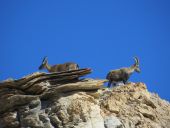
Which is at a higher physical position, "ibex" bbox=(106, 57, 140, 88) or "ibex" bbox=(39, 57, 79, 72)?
"ibex" bbox=(39, 57, 79, 72)

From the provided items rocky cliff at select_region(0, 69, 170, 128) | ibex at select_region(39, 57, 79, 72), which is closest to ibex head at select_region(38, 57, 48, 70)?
ibex at select_region(39, 57, 79, 72)

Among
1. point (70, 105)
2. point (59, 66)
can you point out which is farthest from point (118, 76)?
point (70, 105)

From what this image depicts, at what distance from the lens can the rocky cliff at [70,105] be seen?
1869 cm

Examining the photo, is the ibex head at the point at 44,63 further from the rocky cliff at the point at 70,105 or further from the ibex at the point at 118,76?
the rocky cliff at the point at 70,105

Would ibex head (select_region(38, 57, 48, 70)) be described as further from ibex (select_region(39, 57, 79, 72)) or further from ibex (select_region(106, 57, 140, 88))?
ibex (select_region(106, 57, 140, 88))

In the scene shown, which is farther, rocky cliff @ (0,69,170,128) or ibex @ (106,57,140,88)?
ibex @ (106,57,140,88)

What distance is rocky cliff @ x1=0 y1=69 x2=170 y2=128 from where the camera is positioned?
1869 centimetres

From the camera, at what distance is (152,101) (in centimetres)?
2142

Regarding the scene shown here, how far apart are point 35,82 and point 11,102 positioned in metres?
1.22

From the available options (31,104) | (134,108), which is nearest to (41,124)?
(31,104)

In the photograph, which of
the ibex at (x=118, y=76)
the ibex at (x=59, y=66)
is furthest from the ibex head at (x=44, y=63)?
the ibex at (x=118, y=76)

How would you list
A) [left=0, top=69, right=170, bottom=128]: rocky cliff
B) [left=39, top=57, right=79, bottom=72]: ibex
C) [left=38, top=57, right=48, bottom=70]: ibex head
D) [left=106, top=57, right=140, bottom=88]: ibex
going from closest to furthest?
1. [left=0, top=69, right=170, bottom=128]: rocky cliff
2. [left=106, top=57, right=140, bottom=88]: ibex
3. [left=39, top=57, right=79, bottom=72]: ibex
4. [left=38, top=57, right=48, bottom=70]: ibex head

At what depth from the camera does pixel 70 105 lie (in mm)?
18875

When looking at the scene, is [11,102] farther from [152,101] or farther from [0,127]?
[152,101]
